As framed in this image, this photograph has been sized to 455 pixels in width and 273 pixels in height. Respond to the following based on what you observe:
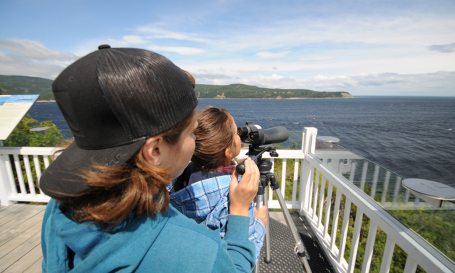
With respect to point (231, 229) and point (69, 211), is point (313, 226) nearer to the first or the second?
point (231, 229)

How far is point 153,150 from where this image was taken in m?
0.62

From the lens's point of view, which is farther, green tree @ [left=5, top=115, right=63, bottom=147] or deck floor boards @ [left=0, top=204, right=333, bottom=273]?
green tree @ [left=5, top=115, right=63, bottom=147]

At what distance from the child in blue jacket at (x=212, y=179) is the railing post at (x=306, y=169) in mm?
1649

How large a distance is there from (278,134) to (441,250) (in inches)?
36.5

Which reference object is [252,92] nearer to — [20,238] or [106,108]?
[20,238]

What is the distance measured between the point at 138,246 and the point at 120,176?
18cm

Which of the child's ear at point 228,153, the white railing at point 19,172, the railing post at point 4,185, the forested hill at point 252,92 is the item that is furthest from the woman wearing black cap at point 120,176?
the forested hill at point 252,92

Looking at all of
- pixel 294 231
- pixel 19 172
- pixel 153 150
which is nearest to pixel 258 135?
pixel 153 150

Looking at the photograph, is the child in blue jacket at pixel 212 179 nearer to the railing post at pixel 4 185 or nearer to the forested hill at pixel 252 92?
the railing post at pixel 4 185

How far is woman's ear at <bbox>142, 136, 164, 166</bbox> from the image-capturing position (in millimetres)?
598

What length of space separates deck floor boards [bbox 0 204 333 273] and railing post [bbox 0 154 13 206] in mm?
115

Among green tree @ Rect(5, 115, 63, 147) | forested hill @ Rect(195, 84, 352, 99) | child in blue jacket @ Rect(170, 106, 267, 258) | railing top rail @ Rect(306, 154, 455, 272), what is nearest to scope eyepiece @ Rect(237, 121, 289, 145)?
child in blue jacket @ Rect(170, 106, 267, 258)

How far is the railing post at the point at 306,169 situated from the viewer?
2.64m

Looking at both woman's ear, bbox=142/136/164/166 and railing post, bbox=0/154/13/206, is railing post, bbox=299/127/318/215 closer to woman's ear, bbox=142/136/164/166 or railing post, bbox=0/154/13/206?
woman's ear, bbox=142/136/164/166
